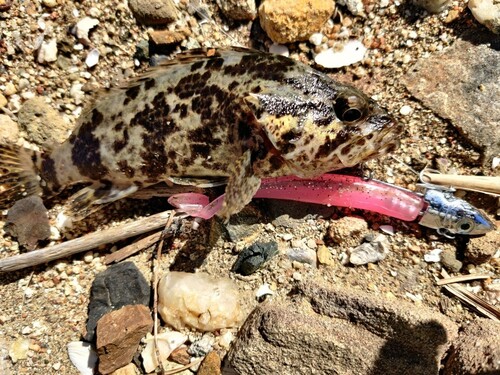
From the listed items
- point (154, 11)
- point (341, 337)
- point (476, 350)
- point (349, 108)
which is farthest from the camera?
point (154, 11)

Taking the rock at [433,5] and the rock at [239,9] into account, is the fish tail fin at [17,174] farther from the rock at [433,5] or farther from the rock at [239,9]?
the rock at [433,5]

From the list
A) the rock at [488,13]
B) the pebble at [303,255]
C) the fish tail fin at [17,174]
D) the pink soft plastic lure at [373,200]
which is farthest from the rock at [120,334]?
the rock at [488,13]

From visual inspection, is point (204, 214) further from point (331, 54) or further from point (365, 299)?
point (331, 54)

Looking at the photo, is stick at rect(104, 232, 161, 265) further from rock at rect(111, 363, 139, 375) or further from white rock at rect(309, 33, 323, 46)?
white rock at rect(309, 33, 323, 46)

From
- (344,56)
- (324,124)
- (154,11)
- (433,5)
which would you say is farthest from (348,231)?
(154,11)

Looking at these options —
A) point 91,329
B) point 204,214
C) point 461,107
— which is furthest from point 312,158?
point 91,329

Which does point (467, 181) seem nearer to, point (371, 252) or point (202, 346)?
point (371, 252)
